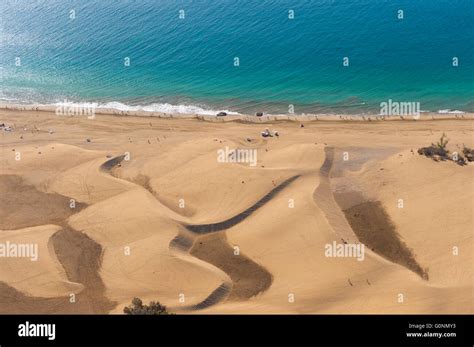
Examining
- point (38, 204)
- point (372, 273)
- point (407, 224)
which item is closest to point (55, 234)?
point (38, 204)

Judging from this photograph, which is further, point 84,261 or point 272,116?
point 272,116

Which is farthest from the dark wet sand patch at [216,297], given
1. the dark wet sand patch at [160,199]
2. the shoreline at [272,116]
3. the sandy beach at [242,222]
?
the shoreline at [272,116]

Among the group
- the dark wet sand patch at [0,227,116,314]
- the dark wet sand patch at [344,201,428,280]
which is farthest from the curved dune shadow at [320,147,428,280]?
the dark wet sand patch at [0,227,116,314]

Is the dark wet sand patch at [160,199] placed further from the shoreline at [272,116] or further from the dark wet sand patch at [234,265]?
the shoreline at [272,116]

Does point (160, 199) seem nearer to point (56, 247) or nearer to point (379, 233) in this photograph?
point (56, 247)

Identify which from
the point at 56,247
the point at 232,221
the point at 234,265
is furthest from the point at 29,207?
the point at 234,265
